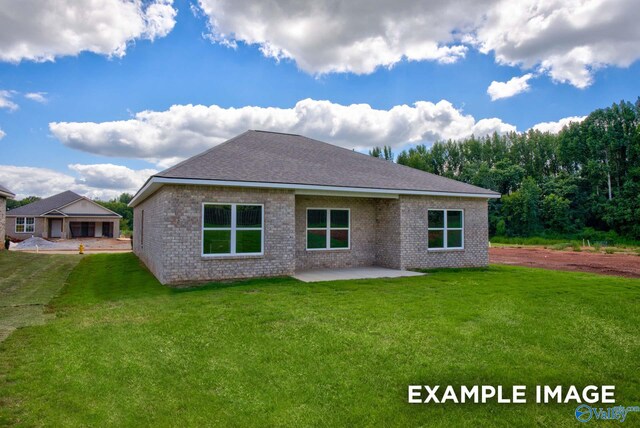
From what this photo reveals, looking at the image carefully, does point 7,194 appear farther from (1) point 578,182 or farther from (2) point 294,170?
(1) point 578,182

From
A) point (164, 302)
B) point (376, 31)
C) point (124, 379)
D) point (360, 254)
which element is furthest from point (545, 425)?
point (376, 31)

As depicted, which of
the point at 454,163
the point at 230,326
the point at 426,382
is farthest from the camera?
the point at 454,163

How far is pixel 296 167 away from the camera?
13594mm

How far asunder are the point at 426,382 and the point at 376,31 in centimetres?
1194

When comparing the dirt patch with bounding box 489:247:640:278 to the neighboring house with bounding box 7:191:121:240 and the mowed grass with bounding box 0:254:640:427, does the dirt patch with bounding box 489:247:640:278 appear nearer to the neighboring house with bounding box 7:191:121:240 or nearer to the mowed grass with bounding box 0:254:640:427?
the mowed grass with bounding box 0:254:640:427

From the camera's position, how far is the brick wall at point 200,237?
1059cm

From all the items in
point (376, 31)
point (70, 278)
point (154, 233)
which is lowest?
point (70, 278)

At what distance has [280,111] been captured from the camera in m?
24.6

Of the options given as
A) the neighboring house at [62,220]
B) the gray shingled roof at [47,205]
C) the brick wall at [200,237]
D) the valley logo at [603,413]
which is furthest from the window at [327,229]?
the gray shingled roof at [47,205]

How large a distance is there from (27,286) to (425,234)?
44.0 feet

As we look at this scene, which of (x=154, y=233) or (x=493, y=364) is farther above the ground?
(x=154, y=233)

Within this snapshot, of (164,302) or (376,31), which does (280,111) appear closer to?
(376,31)

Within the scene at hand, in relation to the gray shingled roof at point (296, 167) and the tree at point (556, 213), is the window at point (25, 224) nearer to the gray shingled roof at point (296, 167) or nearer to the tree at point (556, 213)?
the gray shingled roof at point (296, 167)

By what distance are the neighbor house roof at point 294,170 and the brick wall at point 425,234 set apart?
476 millimetres
